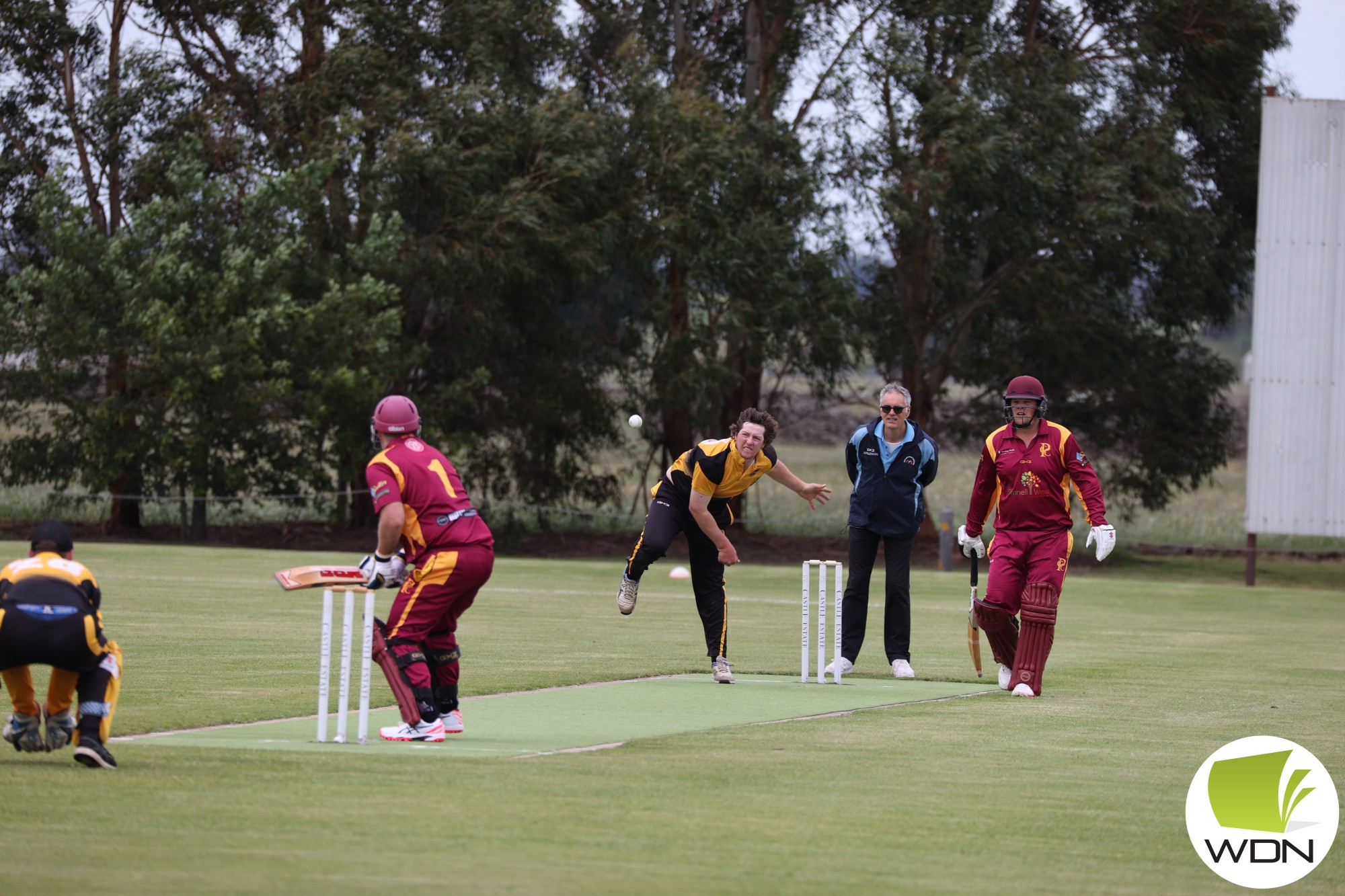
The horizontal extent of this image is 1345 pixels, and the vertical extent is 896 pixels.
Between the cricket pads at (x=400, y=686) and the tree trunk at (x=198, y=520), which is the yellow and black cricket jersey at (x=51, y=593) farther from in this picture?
the tree trunk at (x=198, y=520)

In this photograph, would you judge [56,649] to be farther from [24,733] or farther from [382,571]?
[382,571]

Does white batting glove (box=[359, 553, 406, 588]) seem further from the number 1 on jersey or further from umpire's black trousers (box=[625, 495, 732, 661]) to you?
umpire's black trousers (box=[625, 495, 732, 661])

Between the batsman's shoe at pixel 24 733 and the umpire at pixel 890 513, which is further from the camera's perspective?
the umpire at pixel 890 513

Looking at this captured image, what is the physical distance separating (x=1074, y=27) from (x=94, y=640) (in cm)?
3311

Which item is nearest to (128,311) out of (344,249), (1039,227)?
(344,249)

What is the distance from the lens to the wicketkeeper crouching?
749cm

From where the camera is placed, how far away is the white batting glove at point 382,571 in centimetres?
834

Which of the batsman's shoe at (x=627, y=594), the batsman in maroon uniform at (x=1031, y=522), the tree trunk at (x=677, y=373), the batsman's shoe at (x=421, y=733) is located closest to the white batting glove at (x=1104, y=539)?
the batsman in maroon uniform at (x=1031, y=522)

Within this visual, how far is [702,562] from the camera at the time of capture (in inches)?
474

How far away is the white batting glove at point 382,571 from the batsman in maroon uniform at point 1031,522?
478cm

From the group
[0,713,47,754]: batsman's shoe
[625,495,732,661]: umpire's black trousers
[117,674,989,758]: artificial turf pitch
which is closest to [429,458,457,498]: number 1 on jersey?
[117,674,989,758]: artificial turf pitch

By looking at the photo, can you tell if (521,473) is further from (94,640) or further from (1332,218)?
(94,640)

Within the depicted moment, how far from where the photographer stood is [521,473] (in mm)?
35469

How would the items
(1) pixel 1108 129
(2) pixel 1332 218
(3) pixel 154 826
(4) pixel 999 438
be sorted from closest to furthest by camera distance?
(3) pixel 154 826
(4) pixel 999 438
(2) pixel 1332 218
(1) pixel 1108 129
